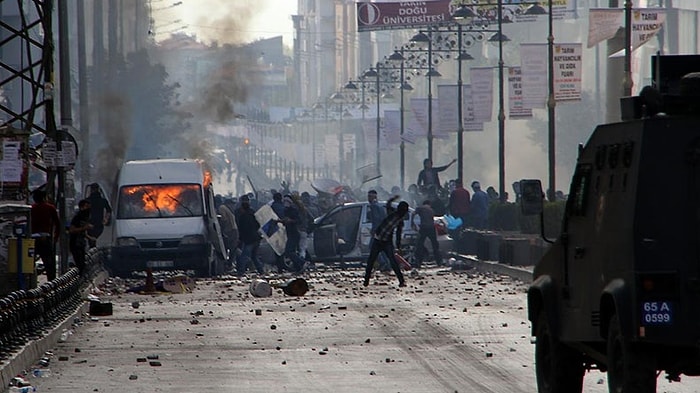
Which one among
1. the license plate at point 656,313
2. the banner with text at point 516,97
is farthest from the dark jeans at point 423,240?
the license plate at point 656,313

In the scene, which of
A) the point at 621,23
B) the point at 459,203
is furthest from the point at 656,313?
the point at 459,203

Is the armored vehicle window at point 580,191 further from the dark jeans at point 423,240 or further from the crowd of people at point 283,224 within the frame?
the dark jeans at point 423,240

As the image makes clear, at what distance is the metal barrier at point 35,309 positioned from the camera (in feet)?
51.9

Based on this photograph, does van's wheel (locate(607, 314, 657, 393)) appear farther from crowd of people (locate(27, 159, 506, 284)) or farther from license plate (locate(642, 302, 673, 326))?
crowd of people (locate(27, 159, 506, 284))

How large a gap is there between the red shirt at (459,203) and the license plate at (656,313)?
35476 mm

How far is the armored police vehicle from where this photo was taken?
968 cm

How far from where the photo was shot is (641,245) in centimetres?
974

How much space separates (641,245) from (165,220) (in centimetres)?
2674

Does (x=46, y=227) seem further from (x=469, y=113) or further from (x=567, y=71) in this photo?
(x=469, y=113)

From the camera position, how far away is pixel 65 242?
27.8 m

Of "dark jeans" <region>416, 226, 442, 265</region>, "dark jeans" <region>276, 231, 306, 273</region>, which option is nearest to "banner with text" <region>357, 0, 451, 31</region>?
"dark jeans" <region>416, 226, 442, 265</region>

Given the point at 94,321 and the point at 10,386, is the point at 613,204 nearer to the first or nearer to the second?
the point at 10,386

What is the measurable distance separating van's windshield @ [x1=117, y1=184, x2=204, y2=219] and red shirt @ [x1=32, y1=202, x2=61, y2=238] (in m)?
9.51

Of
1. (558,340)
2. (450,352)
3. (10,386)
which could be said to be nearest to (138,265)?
(450,352)
